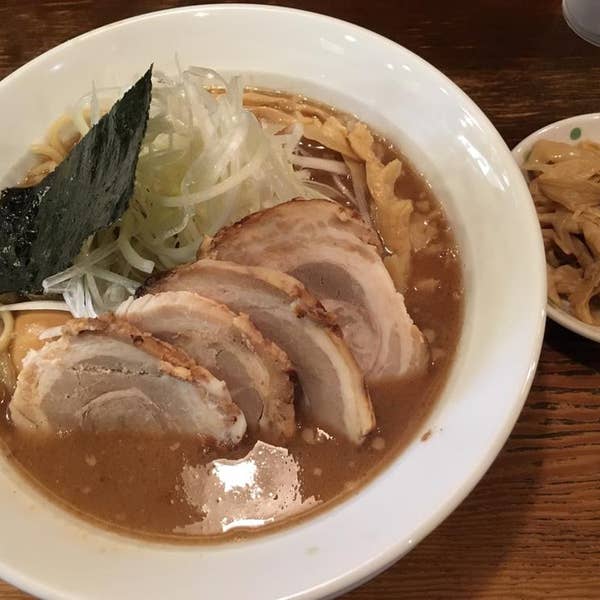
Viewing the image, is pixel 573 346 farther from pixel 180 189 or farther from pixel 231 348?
pixel 180 189

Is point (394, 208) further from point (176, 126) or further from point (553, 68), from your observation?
point (553, 68)

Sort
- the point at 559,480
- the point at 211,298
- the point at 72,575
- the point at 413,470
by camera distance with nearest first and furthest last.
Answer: the point at 72,575 → the point at 413,470 → the point at 211,298 → the point at 559,480

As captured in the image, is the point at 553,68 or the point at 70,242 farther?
the point at 553,68

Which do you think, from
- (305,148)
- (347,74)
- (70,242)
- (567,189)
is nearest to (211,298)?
(70,242)

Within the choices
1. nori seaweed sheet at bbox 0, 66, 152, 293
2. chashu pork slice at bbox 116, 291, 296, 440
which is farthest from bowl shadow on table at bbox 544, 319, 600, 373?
nori seaweed sheet at bbox 0, 66, 152, 293

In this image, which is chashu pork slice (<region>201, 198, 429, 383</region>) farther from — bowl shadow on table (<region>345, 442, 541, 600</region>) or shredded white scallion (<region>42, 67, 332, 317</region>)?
bowl shadow on table (<region>345, 442, 541, 600</region>)

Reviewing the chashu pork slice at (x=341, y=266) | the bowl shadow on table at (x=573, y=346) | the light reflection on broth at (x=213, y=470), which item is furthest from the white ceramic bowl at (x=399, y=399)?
the bowl shadow on table at (x=573, y=346)

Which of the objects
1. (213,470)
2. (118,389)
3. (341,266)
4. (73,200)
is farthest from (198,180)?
(213,470)
